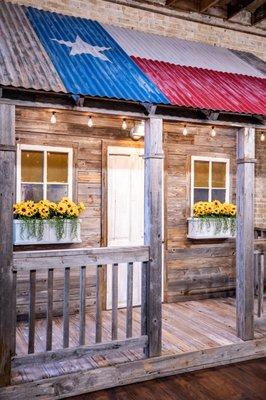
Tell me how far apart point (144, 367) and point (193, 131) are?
14.5ft

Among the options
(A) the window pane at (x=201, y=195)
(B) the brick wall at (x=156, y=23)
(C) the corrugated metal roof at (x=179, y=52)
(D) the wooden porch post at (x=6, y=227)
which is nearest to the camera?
(D) the wooden porch post at (x=6, y=227)

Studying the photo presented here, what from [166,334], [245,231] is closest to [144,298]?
[166,334]

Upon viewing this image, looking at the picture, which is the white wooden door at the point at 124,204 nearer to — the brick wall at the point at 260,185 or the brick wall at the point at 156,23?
the brick wall at the point at 156,23

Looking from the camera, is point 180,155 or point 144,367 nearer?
point 144,367

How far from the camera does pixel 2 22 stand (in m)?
5.27

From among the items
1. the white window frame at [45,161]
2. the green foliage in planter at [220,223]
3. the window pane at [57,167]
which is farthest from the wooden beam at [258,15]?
the window pane at [57,167]

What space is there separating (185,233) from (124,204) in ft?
4.40

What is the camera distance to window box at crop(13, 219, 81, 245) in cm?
592

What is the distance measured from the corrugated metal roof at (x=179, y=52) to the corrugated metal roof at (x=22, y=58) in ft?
4.65

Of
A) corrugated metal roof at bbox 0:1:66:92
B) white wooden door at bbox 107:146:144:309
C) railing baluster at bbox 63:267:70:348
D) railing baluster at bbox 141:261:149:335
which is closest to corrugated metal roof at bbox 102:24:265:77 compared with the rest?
corrugated metal roof at bbox 0:1:66:92

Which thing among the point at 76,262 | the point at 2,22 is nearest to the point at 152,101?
the point at 76,262

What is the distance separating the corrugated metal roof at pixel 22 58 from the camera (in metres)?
4.14

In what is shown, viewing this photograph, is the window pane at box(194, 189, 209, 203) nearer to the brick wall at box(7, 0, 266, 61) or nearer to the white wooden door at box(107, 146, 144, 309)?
the white wooden door at box(107, 146, 144, 309)

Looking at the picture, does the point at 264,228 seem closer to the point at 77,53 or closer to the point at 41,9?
the point at 77,53
